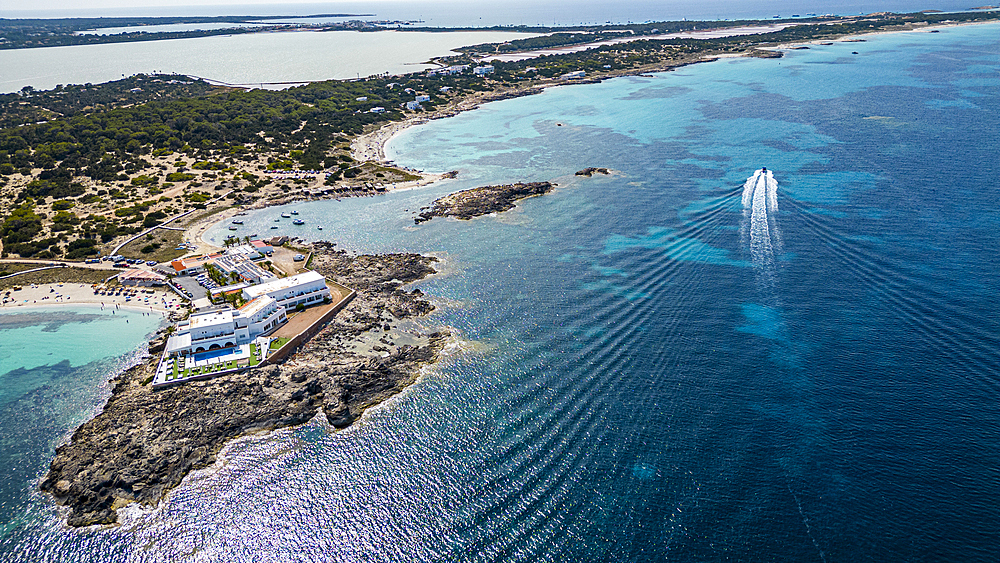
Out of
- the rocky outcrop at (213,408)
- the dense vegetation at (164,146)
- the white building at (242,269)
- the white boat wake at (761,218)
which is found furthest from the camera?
the dense vegetation at (164,146)

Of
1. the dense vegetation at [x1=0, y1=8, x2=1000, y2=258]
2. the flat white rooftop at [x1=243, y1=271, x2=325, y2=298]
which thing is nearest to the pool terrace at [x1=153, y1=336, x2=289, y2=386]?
the flat white rooftop at [x1=243, y1=271, x2=325, y2=298]

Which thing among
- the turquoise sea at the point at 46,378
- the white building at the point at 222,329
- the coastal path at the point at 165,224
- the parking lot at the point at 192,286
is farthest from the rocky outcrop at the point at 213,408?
the coastal path at the point at 165,224

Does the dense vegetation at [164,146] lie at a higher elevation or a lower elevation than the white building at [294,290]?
higher

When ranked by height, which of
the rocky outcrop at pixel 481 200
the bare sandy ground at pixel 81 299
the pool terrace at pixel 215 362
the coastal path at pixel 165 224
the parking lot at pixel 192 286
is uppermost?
the rocky outcrop at pixel 481 200

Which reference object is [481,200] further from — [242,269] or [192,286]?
[192,286]

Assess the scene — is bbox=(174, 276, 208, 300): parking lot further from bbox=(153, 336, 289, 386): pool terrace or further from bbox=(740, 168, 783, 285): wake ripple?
bbox=(740, 168, 783, 285): wake ripple

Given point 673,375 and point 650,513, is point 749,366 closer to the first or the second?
point 673,375

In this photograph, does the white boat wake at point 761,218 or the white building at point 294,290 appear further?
the white boat wake at point 761,218

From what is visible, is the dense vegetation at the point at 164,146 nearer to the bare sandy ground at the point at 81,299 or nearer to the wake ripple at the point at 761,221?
the bare sandy ground at the point at 81,299

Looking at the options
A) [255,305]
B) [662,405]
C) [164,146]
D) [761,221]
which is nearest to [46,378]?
[255,305]
